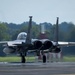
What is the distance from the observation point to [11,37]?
83.1 meters

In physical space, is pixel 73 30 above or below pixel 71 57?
above

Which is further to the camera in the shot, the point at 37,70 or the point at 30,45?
the point at 30,45

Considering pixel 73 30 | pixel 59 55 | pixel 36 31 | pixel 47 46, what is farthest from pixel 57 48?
pixel 36 31

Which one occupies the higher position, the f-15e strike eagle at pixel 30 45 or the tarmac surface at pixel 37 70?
the f-15e strike eagle at pixel 30 45

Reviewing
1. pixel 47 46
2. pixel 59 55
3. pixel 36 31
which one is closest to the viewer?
pixel 47 46

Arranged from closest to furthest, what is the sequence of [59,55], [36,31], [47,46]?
[47,46] < [59,55] < [36,31]

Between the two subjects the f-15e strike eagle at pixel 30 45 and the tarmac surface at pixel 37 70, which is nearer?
the tarmac surface at pixel 37 70

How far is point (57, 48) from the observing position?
42.9 m

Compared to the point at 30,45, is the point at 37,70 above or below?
below

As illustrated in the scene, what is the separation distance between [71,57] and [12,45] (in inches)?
846

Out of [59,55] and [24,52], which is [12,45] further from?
[59,55]

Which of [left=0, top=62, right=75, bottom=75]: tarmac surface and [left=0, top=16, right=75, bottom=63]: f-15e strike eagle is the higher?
[left=0, top=16, right=75, bottom=63]: f-15e strike eagle

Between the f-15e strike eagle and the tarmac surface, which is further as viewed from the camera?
the f-15e strike eagle

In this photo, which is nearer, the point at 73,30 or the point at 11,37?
the point at 73,30
